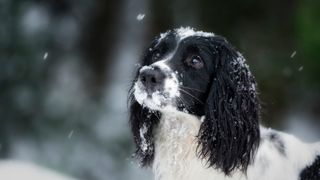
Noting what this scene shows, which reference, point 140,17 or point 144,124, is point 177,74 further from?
point 140,17

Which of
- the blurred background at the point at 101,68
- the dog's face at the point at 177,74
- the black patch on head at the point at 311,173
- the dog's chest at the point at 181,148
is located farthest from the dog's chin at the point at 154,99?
the blurred background at the point at 101,68

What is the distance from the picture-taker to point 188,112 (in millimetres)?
4711

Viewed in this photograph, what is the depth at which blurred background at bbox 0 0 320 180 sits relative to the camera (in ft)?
29.8

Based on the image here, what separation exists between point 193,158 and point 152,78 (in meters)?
0.72

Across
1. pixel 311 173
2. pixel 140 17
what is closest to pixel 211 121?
pixel 311 173

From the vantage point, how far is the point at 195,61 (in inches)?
186

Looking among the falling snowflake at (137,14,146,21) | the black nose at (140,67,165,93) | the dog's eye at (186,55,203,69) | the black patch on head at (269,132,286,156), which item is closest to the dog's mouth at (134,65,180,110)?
the black nose at (140,67,165,93)

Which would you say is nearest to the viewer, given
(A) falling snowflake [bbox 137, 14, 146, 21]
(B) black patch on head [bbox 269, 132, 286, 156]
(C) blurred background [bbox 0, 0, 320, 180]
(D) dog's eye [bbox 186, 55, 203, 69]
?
(D) dog's eye [bbox 186, 55, 203, 69]

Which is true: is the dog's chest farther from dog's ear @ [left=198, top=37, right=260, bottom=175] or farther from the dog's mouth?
the dog's mouth

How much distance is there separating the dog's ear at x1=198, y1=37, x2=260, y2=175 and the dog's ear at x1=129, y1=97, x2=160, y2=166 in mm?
368

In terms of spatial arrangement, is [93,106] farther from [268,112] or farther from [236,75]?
[236,75]

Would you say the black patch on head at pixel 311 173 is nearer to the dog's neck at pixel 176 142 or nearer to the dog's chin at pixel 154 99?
the dog's neck at pixel 176 142

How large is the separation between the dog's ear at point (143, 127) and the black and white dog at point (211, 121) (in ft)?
0.03

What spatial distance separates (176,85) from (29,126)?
203 inches
